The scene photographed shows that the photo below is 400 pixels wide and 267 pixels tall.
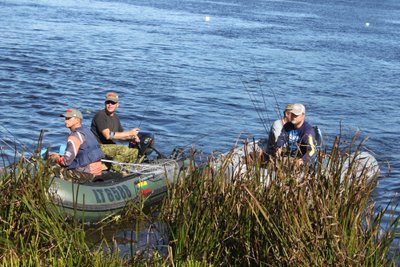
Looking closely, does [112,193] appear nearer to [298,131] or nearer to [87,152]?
[87,152]

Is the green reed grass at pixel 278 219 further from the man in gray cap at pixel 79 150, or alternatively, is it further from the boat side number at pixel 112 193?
the man in gray cap at pixel 79 150

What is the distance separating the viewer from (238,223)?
646 cm

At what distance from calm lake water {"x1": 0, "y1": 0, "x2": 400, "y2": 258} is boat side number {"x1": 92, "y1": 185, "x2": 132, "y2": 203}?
1.32 m

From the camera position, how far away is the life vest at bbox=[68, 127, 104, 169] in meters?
9.53

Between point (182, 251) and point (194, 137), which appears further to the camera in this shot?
point (194, 137)

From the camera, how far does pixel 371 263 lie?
19.3ft

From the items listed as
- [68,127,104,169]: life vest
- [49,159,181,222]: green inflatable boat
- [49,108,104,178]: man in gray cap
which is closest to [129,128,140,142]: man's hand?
[49,159,181,222]: green inflatable boat

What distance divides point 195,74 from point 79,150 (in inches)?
614

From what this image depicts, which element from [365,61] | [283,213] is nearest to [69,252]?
[283,213]

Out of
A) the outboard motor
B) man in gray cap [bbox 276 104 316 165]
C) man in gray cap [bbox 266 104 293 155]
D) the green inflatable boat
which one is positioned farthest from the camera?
the outboard motor

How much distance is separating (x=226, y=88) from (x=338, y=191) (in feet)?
55.0

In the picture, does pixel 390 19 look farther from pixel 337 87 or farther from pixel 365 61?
pixel 337 87

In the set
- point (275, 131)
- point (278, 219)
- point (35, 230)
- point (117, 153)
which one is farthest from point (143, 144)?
point (278, 219)

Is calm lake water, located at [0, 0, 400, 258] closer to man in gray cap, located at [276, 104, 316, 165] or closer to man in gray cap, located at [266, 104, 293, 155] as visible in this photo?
man in gray cap, located at [276, 104, 316, 165]
